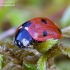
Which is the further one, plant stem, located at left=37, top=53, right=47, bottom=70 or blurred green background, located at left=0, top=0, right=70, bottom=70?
blurred green background, located at left=0, top=0, right=70, bottom=70

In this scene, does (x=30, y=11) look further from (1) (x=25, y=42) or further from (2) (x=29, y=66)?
(2) (x=29, y=66)

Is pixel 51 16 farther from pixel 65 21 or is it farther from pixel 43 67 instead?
pixel 43 67

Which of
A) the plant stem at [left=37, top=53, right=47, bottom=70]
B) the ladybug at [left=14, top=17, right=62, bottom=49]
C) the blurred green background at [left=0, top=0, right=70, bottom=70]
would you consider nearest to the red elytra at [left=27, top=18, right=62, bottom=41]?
the ladybug at [left=14, top=17, right=62, bottom=49]

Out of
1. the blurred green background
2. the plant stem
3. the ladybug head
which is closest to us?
the plant stem

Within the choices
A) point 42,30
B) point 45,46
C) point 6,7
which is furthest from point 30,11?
point 45,46

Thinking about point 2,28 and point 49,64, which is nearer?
point 49,64

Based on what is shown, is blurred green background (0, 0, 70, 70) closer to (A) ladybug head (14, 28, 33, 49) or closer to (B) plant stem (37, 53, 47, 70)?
(A) ladybug head (14, 28, 33, 49)

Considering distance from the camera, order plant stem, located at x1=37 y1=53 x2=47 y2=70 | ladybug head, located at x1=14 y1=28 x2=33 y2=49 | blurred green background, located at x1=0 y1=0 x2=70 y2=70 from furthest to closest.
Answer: blurred green background, located at x1=0 y1=0 x2=70 y2=70 → ladybug head, located at x1=14 y1=28 x2=33 y2=49 → plant stem, located at x1=37 y1=53 x2=47 y2=70

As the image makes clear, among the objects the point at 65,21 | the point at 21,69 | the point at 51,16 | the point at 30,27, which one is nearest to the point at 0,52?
the point at 21,69

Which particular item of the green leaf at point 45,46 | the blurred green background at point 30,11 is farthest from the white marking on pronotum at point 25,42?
the blurred green background at point 30,11
